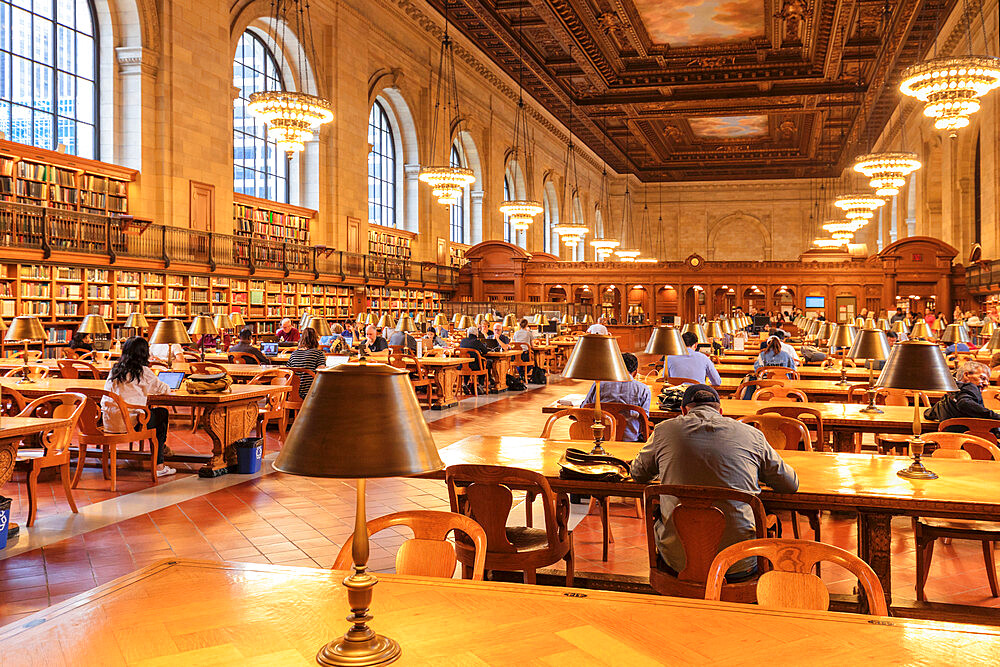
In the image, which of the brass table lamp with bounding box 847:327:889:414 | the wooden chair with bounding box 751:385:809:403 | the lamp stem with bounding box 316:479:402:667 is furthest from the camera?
the wooden chair with bounding box 751:385:809:403

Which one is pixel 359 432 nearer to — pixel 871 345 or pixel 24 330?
pixel 871 345

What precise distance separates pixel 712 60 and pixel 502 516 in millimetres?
20247

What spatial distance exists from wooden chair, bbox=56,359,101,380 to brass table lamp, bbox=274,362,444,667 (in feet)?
25.5

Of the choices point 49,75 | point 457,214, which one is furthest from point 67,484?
point 457,214

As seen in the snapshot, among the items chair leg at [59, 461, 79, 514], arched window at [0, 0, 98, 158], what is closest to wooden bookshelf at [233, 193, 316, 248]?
arched window at [0, 0, 98, 158]

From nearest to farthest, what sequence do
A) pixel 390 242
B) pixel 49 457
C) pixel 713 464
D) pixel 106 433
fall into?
pixel 713 464 → pixel 49 457 → pixel 106 433 → pixel 390 242

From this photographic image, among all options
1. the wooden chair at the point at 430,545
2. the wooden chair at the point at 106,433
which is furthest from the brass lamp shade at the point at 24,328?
the wooden chair at the point at 430,545

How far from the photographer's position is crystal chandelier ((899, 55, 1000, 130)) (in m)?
11.0

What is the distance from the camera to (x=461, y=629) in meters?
1.80

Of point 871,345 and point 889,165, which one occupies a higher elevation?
point 889,165

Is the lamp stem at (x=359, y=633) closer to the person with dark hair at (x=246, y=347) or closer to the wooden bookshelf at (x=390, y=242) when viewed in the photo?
the person with dark hair at (x=246, y=347)

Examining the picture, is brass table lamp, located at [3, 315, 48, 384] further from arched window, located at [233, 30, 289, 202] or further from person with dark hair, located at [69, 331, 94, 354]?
arched window, located at [233, 30, 289, 202]

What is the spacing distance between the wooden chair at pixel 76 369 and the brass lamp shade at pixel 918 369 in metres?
7.53

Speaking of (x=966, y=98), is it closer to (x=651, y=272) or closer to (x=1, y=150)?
(x=1, y=150)
